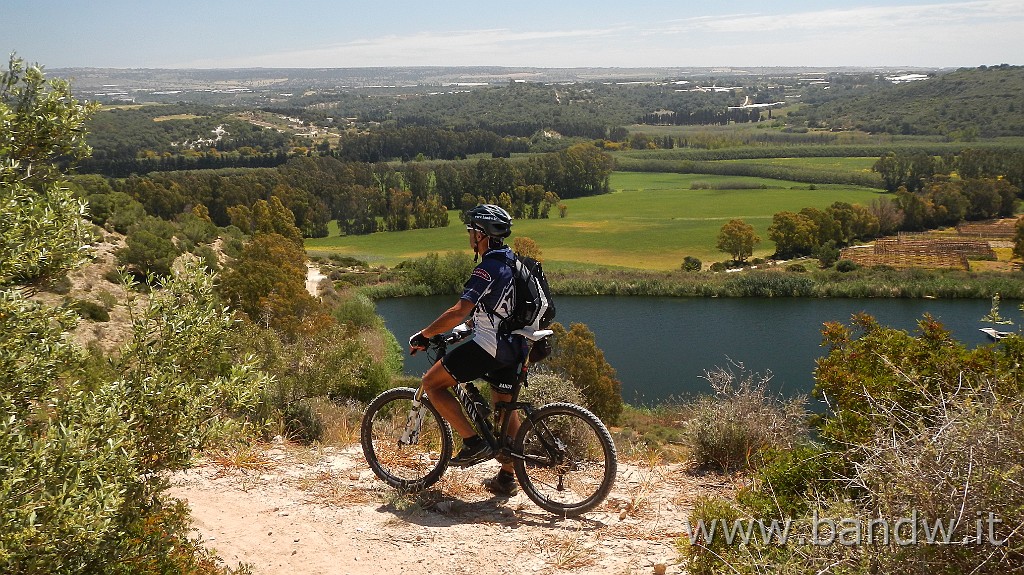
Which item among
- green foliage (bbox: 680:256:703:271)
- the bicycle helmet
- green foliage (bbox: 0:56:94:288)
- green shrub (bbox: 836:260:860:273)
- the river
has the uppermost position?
green foliage (bbox: 0:56:94:288)

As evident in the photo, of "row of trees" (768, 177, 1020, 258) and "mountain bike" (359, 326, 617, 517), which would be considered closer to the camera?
"mountain bike" (359, 326, 617, 517)

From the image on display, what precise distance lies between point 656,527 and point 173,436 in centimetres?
298

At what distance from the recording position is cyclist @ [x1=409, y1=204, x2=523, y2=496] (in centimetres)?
470

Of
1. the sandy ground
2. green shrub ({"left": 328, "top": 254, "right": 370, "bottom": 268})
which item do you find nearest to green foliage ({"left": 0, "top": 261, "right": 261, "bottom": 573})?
the sandy ground

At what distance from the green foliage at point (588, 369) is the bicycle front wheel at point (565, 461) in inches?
833

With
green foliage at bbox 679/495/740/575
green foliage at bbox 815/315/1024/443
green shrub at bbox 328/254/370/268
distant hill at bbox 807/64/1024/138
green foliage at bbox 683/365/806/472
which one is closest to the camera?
green foliage at bbox 679/495/740/575

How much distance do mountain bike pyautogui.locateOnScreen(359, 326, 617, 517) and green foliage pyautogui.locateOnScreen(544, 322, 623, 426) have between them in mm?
21115

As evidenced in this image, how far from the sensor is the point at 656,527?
16.0 ft

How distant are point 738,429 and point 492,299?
100 inches

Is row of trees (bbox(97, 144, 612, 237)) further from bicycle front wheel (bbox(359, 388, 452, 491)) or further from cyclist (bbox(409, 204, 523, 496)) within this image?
cyclist (bbox(409, 204, 523, 496))

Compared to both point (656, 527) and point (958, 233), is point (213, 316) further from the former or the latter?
point (958, 233)

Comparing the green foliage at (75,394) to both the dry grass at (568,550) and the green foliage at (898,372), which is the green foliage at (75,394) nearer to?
the dry grass at (568,550)

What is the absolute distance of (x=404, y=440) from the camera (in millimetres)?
5539

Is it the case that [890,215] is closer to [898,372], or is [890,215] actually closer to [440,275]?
[440,275]
